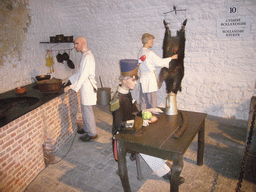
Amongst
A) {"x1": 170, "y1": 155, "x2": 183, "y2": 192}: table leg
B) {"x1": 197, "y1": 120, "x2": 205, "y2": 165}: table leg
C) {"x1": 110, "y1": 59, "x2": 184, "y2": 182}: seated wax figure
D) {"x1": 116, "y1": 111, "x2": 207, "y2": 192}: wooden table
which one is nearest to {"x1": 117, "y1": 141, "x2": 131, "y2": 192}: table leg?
{"x1": 116, "y1": 111, "x2": 207, "y2": 192}: wooden table

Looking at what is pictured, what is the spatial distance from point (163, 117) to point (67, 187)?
163 cm

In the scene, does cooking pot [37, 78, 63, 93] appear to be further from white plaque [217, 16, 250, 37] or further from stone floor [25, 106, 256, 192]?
white plaque [217, 16, 250, 37]

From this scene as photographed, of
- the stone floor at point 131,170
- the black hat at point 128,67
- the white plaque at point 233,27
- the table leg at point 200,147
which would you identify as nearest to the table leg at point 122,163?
the stone floor at point 131,170

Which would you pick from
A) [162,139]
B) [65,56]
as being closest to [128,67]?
[162,139]

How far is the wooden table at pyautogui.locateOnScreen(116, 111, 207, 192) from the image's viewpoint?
1.90 metres

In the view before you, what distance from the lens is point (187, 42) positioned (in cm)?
482

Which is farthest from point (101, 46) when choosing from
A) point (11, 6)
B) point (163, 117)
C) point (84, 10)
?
point (163, 117)

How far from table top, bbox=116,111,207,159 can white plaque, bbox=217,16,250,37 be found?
2.84 meters

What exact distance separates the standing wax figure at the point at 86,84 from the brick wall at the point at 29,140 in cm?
39

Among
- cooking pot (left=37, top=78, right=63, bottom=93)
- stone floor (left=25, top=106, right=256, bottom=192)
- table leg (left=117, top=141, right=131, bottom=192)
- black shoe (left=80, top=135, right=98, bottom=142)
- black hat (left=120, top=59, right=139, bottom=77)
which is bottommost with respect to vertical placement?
stone floor (left=25, top=106, right=256, bottom=192)

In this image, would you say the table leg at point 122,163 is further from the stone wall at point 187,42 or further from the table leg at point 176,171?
the stone wall at point 187,42

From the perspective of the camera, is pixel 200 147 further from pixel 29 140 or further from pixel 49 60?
pixel 49 60

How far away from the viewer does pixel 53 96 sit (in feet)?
11.3

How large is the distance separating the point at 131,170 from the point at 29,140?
1.58 metres
